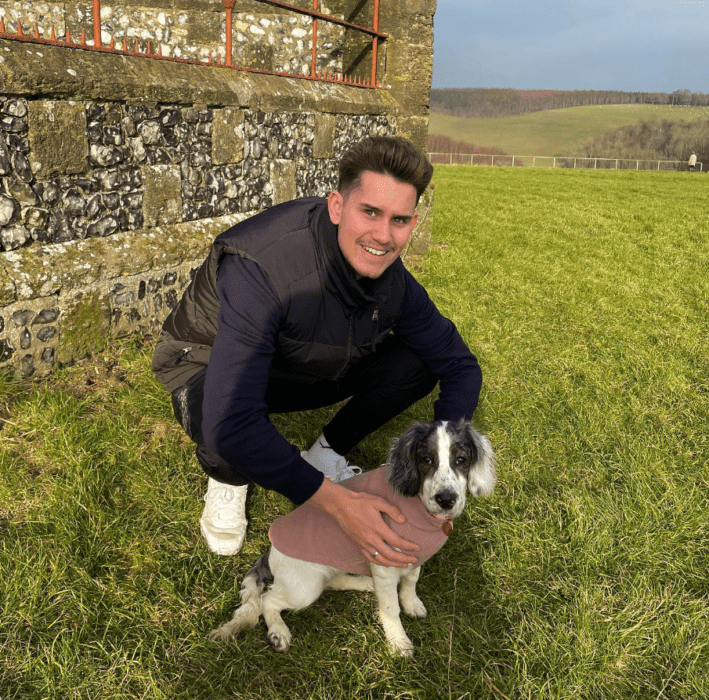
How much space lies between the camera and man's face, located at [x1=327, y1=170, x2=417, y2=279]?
253 centimetres

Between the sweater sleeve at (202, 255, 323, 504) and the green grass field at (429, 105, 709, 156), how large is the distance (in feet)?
367

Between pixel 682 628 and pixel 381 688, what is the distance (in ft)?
4.05

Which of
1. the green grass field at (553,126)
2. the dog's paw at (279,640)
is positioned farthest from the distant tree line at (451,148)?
the dog's paw at (279,640)

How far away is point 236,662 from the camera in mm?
2342

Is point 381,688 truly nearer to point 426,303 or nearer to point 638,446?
point 426,303

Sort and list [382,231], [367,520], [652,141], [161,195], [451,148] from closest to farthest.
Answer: [367,520], [382,231], [161,195], [652,141], [451,148]

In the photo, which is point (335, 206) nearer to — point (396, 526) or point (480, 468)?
point (480, 468)

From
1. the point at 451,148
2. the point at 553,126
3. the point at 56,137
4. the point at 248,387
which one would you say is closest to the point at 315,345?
the point at 248,387

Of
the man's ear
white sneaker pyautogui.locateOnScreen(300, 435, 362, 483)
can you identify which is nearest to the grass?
white sneaker pyautogui.locateOnScreen(300, 435, 362, 483)

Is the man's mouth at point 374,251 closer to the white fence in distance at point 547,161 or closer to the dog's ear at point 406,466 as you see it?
the dog's ear at point 406,466

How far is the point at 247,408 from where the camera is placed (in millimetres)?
2385

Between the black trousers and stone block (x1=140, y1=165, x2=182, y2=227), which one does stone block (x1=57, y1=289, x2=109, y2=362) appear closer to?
stone block (x1=140, y1=165, x2=182, y2=227)

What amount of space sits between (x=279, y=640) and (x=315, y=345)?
1.28m

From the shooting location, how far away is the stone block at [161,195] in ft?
14.7
